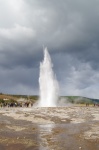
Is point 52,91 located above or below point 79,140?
above

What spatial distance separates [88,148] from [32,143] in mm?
3862

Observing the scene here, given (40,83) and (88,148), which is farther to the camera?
(40,83)

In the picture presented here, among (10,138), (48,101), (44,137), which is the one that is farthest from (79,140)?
(48,101)

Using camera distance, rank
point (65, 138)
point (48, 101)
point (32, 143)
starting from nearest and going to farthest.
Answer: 1. point (32, 143)
2. point (65, 138)
3. point (48, 101)

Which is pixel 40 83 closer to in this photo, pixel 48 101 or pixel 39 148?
pixel 48 101

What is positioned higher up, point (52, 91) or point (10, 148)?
point (52, 91)

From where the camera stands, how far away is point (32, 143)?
1858cm

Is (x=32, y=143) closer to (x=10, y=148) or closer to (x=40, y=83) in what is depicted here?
(x=10, y=148)

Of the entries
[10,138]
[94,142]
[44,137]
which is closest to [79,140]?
[94,142]

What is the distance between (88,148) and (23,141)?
4.82m

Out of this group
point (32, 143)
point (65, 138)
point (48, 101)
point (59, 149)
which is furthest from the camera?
point (48, 101)

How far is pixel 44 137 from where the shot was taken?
21.1 metres

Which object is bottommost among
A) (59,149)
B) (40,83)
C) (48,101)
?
(59,149)

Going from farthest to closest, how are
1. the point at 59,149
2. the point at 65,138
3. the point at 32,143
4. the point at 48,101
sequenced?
the point at 48,101 < the point at 65,138 < the point at 32,143 < the point at 59,149
